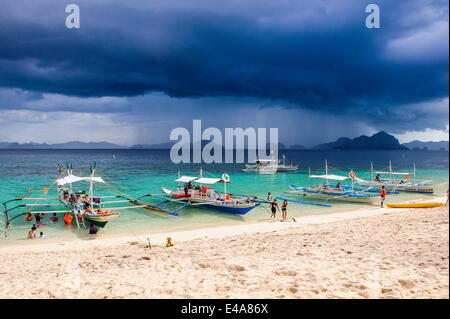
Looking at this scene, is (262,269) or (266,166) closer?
(262,269)

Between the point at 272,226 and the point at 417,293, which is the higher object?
the point at 417,293

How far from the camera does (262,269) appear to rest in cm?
775

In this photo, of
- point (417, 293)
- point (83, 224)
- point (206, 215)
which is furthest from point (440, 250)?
point (83, 224)

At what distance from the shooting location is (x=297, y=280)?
6.85 m

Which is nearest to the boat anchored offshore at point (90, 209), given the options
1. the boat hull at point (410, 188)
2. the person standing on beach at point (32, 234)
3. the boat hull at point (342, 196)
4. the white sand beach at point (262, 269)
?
the person standing on beach at point (32, 234)

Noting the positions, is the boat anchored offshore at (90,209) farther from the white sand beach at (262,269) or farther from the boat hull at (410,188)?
the boat hull at (410,188)

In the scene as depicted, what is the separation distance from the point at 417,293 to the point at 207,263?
5262 mm

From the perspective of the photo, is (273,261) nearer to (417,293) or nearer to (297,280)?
(297,280)

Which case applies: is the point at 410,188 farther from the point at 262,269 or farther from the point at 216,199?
the point at 262,269

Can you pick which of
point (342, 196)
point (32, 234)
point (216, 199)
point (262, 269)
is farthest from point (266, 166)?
point (262, 269)

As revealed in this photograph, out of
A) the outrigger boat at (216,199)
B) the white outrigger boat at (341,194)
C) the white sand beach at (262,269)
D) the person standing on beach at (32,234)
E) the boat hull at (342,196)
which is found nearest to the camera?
the white sand beach at (262,269)

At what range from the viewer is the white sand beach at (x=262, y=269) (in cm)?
636

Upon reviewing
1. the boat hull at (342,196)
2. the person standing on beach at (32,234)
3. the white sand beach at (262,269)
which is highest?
the white sand beach at (262,269)

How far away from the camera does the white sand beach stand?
20.9 feet
